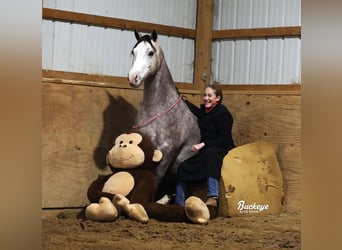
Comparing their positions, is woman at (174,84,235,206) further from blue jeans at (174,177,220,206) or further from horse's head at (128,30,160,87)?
horse's head at (128,30,160,87)

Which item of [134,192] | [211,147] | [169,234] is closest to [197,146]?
[211,147]

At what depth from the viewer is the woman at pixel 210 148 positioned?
10.3ft

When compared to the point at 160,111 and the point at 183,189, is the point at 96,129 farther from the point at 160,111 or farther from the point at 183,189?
the point at 183,189

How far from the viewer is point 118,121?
11.7 feet

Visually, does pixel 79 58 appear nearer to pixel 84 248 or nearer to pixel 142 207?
pixel 142 207

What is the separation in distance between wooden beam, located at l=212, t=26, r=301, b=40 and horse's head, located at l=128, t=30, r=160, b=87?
920mm

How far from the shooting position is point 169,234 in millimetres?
2607

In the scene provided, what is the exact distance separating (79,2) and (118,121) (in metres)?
0.86

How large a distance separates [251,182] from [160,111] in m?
0.70

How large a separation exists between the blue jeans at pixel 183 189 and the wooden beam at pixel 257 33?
4.36 feet

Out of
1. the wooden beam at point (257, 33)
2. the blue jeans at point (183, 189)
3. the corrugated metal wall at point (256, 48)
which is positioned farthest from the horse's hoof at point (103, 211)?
the wooden beam at point (257, 33)

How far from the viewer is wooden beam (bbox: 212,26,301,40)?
12.6 ft

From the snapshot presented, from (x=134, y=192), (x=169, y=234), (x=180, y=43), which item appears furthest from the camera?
(x=180, y=43)

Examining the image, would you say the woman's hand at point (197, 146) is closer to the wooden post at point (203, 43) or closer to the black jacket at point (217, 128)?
the black jacket at point (217, 128)
